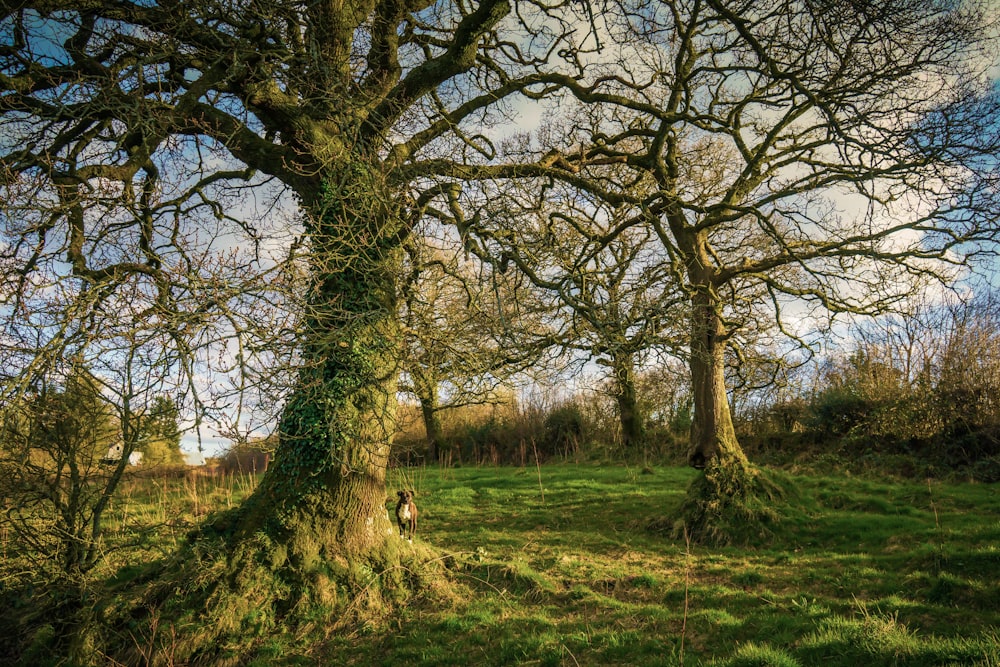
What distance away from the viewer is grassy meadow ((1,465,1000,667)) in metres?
5.49

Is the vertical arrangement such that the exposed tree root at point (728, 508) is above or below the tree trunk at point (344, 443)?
below

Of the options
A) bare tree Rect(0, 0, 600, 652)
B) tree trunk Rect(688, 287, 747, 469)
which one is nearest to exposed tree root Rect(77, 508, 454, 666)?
bare tree Rect(0, 0, 600, 652)

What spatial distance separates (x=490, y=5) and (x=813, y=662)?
7852mm

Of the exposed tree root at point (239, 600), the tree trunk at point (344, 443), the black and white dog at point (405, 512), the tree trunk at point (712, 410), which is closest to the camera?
the exposed tree root at point (239, 600)

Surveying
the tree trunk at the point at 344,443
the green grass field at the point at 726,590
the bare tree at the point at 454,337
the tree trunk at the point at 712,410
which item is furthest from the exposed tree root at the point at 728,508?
the tree trunk at the point at 344,443

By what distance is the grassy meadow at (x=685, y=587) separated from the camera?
18.0 ft

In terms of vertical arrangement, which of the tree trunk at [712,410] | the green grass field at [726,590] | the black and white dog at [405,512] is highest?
the tree trunk at [712,410]

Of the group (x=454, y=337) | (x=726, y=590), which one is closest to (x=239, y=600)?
(x=454, y=337)

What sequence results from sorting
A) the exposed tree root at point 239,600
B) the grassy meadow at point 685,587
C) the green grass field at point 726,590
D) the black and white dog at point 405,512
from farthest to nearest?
the black and white dog at point 405,512 < the exposed tree root at point 239,600 < the grassy meadow at point 685,587 < the green grass field at point 726,590

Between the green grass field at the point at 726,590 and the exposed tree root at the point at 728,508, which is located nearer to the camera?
the green grass field at the point at 726,590

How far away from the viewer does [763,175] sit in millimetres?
11508

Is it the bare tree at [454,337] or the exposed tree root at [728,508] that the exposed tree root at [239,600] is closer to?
the bare tree at [454,337]

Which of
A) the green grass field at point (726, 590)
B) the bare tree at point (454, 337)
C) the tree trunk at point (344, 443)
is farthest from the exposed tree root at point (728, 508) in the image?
the tree trunk at point (344, 443)

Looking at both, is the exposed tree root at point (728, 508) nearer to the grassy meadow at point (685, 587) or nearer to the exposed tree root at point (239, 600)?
the grassy meadow at point (685, 587)
